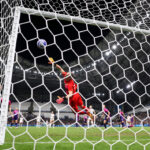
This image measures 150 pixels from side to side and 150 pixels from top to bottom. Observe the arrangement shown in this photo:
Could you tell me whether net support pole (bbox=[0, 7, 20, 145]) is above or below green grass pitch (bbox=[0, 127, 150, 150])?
above

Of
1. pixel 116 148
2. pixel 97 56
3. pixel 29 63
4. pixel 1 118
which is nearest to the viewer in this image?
pixel 1 118

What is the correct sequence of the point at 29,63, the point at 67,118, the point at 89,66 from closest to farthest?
the point at 89,66 < the point at 67,118 < the point at 29,63

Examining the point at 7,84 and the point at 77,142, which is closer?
the point at 77,142

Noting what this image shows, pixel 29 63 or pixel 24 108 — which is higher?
pixel 29 63

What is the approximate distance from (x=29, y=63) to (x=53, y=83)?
10.3 feet

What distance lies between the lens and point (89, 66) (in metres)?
13.3

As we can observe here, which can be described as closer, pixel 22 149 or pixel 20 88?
pixel 22 149

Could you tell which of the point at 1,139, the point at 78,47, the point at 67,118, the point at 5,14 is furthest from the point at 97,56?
the point at 1,139

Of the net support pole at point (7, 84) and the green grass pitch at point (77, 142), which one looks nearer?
the net support pole at point (7, 84)

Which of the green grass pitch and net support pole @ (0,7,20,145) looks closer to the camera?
net support pole @ (0,7,20,145)

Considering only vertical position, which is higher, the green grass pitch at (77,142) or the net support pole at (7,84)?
the net support pole at (7,84)

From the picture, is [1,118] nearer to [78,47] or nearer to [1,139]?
[1,139]

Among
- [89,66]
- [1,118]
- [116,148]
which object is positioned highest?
[1,118]

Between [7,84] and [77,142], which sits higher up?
[7,84]
